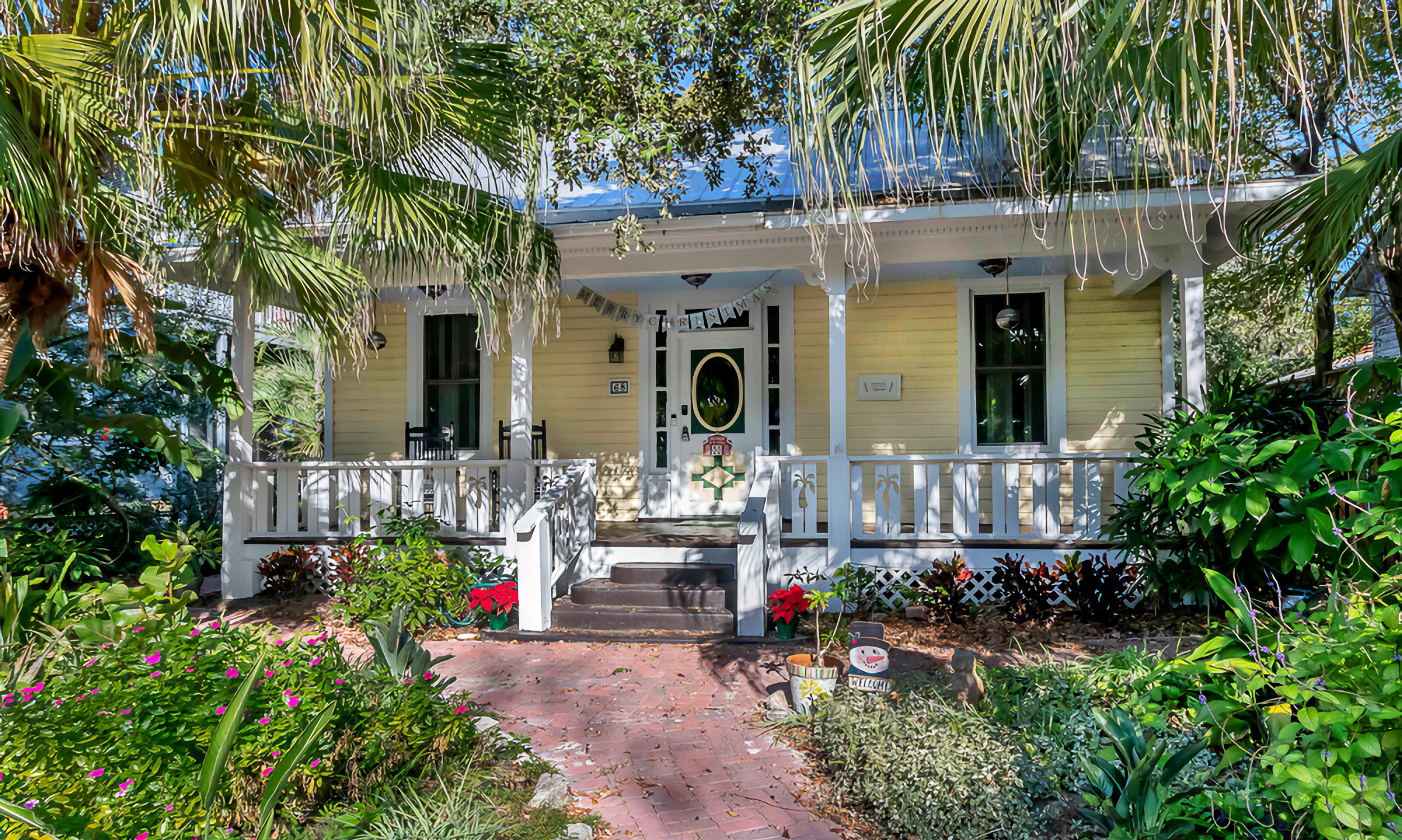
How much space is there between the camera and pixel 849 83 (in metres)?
2.89

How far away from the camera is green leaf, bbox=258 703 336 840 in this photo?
7.43 ft

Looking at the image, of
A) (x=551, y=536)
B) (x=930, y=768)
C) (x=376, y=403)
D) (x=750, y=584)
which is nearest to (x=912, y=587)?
(x=750, y=584)

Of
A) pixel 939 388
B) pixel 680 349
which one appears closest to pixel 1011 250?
pixel 939 388

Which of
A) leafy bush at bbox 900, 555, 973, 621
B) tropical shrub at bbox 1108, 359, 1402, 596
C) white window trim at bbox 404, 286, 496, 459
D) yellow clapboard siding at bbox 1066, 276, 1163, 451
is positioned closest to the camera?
tropical shrub at bbox 1108, 359, 1402, 596

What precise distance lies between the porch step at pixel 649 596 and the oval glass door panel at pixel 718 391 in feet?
8.57

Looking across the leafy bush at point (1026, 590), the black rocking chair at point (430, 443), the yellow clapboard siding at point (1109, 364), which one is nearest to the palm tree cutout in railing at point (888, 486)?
the leafy bush at point (1026, 590)

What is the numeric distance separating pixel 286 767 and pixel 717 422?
23.0 feet

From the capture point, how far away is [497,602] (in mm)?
6559

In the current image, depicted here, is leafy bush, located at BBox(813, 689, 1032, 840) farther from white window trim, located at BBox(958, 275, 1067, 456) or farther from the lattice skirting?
white window trim, located at BBox(958, 275, 1067, 456)

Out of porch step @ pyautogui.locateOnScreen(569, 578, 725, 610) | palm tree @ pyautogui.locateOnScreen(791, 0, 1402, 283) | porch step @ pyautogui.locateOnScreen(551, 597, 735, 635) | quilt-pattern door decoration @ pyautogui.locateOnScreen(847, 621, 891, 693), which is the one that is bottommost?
porch step @ pyautogui.locateOnScreen(551, 597, 735, 635)

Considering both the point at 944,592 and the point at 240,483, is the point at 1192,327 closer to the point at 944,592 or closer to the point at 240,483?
the point at 944,592

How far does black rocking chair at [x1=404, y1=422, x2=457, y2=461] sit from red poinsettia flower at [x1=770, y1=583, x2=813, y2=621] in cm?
482

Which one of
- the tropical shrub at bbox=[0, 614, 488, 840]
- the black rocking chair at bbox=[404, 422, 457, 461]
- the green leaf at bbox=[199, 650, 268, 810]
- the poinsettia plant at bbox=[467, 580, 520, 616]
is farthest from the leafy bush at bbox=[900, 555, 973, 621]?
the black rocking chair at bbox=[404, 422, 457, 461]

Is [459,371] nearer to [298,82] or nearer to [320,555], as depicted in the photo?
[320,555]
